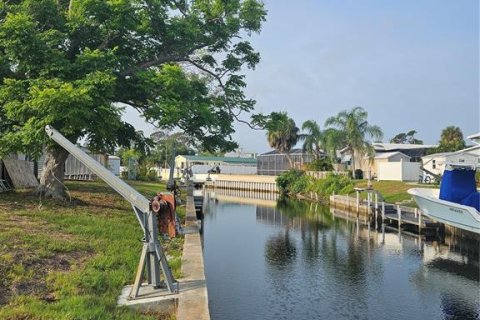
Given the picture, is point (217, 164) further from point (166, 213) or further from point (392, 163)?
point (166, 213)

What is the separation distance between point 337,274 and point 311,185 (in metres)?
36.7

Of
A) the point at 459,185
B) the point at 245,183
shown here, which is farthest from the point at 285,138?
the point at 459,185

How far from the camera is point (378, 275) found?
17.9 meters

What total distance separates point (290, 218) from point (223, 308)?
24.1 metres

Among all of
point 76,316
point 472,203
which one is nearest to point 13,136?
point 76,316

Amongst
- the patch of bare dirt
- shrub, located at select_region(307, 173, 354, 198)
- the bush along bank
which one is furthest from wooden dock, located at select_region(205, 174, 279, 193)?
the patch of bare dirt

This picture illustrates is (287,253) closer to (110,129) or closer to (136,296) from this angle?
(110,129)

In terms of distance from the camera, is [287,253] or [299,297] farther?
[287,253]

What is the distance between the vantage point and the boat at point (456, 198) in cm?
2208

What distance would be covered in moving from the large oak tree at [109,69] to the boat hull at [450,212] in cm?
1037

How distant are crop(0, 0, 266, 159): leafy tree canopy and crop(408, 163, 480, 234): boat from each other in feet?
34.2

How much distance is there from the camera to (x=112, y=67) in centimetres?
1739

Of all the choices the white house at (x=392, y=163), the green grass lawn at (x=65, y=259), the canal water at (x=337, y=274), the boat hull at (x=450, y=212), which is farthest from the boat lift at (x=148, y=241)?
the white house at (x=392, y=163)

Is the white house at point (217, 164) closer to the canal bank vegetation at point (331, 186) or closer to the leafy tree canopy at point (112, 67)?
the canal bank vegetation at point (331, 186)
